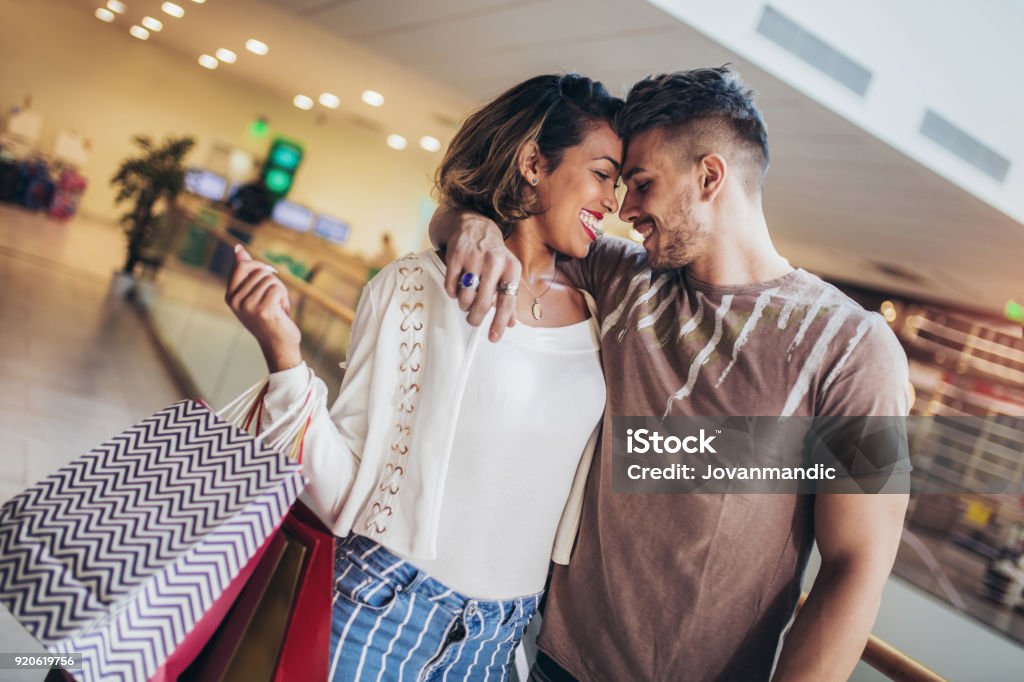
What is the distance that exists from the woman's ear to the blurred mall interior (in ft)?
0.71

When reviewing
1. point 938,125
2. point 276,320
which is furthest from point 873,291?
point 276,320

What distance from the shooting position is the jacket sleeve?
4.00ft

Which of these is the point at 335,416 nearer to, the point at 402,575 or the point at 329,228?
the point at 402,575

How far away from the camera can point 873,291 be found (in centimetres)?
1316

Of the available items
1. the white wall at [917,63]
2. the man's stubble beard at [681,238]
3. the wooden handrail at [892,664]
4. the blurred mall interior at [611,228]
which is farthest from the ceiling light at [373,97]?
the wooden handrail at [892,664]

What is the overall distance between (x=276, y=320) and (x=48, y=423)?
4.11 m

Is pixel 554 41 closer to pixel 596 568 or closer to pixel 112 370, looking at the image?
pixel 112 370

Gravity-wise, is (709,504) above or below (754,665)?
above

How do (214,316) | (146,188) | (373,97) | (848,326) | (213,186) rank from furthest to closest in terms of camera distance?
(213,186)
(373,97)
(146,188)
(214,316)
(848,326)

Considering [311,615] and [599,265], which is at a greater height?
[599,265]

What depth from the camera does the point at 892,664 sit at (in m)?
1.41

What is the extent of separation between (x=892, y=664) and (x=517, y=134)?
52.4 inches

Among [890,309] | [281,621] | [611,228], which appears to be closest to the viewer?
[281,621]

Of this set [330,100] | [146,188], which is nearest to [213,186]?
[330,100]
